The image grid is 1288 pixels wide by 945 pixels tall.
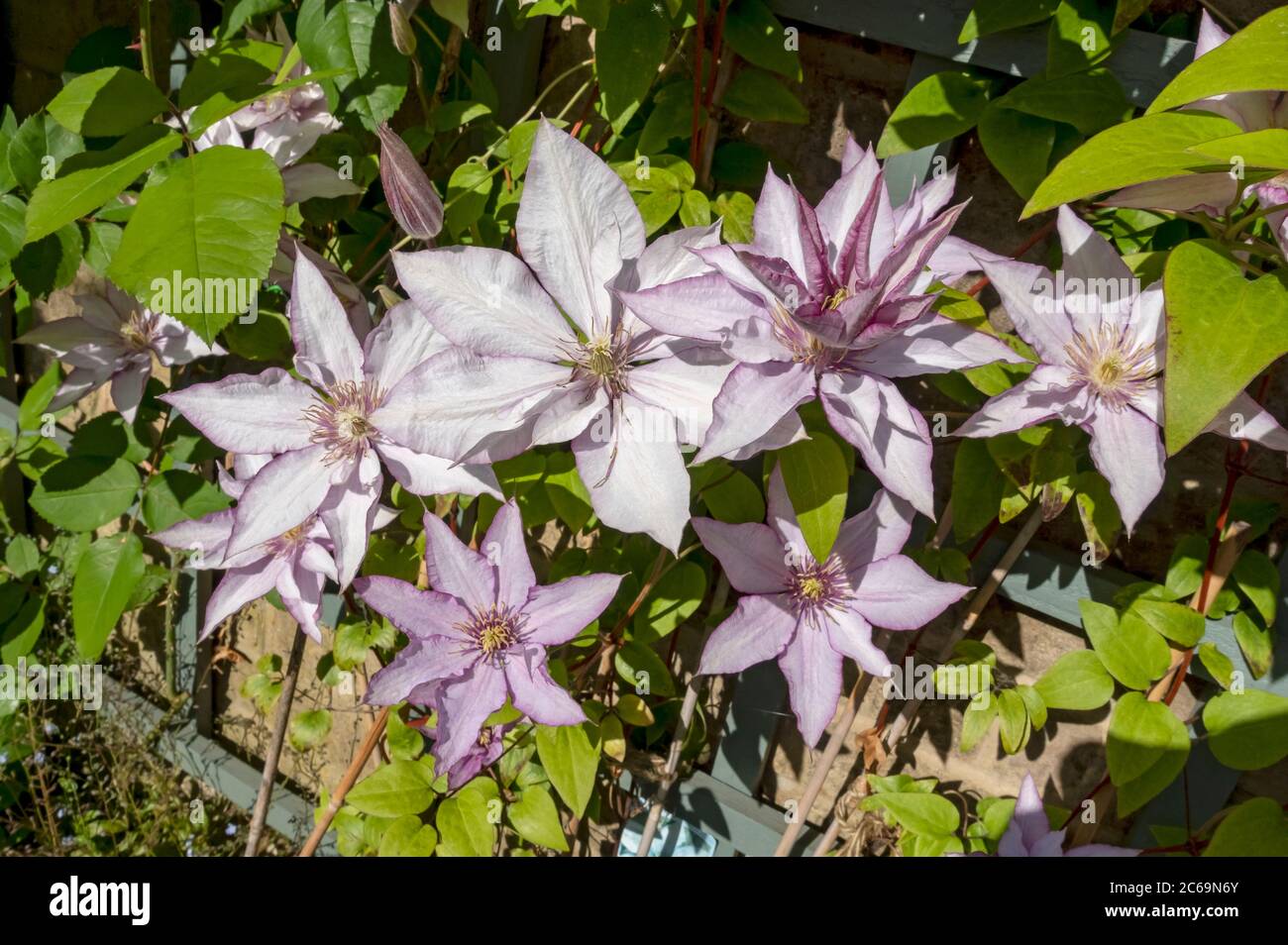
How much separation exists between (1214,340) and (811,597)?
0.45 metres

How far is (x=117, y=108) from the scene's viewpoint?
2.38 ft

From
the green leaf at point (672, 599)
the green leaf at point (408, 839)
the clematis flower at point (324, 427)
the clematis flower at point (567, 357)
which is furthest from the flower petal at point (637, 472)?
the green leaf at point (408, 839)

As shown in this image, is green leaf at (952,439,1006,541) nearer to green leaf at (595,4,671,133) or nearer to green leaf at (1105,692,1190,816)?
green leaf at (1105,692,1190,816)

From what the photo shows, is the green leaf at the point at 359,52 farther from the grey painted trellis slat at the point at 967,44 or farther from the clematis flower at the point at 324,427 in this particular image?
the grey painted trellis slat at the point at 967,44

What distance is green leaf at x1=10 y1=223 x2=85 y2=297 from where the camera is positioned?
91 centimetres

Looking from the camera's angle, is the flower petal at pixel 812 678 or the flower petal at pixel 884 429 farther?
the flower petal at pixel 812 678

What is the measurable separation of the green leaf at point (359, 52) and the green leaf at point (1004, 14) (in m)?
0.53

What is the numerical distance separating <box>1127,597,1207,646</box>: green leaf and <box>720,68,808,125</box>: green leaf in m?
0.58

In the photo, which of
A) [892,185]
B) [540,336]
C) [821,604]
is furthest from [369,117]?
[821,604]

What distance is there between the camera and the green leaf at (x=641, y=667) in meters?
0.97

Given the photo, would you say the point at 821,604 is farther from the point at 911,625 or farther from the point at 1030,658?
the point at 1030,658

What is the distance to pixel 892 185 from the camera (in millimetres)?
905

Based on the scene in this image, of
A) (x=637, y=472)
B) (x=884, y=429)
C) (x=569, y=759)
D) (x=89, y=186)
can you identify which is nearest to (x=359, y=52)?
(x=89, y=186)
